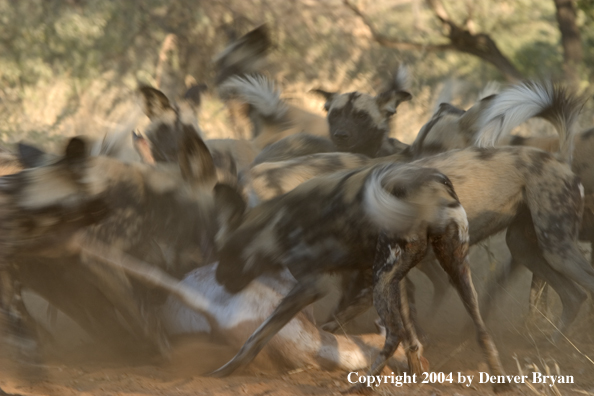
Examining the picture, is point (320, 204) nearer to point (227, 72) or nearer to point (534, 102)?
point (534, 102)

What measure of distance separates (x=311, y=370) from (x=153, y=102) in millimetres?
1562

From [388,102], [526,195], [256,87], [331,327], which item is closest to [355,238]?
[331,327]

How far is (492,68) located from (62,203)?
7.77 m

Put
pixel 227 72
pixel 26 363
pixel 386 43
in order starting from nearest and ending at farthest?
pixel 26 363, pixel 227 72, pixel 386 43

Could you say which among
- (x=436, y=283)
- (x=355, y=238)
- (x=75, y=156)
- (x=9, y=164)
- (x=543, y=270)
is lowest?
(x=436, y=283)

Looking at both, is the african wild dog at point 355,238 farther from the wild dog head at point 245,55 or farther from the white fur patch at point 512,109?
the wild dog head at point 245,55

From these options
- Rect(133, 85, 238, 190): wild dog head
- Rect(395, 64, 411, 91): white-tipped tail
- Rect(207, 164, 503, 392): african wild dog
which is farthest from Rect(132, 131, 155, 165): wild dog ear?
Rect(395, 64, 411, 91): white-tipped tail

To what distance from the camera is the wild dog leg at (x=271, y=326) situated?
2598 millimetres

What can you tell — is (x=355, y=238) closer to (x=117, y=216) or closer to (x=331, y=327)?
(x=331, y=327)

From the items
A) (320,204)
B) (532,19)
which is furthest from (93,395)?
(532,19)

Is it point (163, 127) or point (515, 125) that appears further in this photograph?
point (163, 127)

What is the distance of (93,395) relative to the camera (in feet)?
7.30

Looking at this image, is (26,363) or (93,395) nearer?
(93,395)

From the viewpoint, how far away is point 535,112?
3.35 m
